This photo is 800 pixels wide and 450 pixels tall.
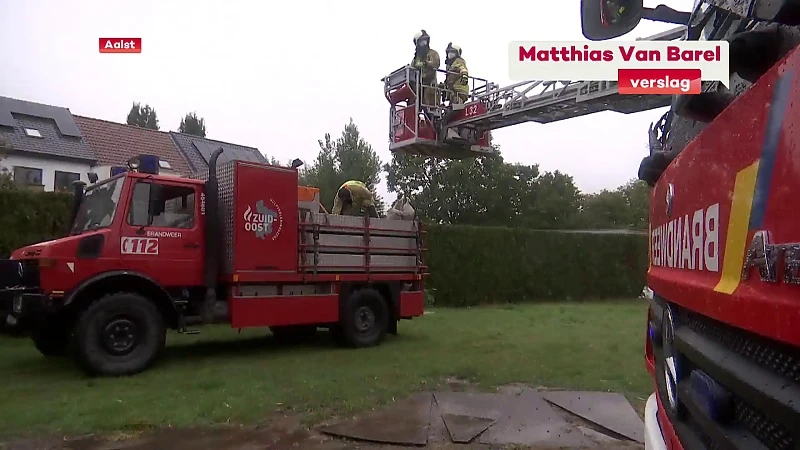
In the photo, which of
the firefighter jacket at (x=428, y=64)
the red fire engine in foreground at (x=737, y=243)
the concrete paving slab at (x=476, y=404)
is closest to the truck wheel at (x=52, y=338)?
the concrete paving slab at (x=476, y=404)

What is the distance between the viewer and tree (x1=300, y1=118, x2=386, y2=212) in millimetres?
35125

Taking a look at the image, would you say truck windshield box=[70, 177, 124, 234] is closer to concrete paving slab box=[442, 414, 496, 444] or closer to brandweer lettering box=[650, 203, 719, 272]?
concrete paving slab box=[442, 414, 496, 444]

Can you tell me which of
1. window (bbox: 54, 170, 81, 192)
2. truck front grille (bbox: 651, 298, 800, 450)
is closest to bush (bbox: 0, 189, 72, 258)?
truck front grille (bbox: 651, 298, 800, 450)

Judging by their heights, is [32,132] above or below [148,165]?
above

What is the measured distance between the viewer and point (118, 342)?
7.19 metres

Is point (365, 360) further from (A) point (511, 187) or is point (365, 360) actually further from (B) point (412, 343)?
(A) point (511, 187)

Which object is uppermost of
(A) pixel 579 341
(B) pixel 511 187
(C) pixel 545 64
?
(B) pixel 511 187

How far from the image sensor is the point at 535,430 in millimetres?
5215

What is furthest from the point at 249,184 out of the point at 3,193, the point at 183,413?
the point at 3,193

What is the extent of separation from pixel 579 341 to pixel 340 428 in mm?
5854

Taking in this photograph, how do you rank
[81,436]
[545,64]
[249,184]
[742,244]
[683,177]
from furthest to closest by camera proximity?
[249,184], [81,436], [545,64], [683,177], [742,244]

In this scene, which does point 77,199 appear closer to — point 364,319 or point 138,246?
point 138,246

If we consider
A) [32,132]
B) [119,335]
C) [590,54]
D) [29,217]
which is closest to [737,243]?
[590,54]

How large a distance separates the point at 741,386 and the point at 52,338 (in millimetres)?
8312
